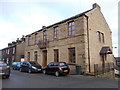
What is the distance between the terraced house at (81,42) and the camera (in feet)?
47.5

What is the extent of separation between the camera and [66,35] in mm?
16703

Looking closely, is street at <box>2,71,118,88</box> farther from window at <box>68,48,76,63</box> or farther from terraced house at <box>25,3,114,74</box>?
window at <box>68,48,76,63</box>

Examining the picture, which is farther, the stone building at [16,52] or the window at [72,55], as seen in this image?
the stone building at [16,52]

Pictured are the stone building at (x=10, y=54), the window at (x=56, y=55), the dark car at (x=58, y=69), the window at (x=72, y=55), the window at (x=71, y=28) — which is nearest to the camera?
the dark car at (x=58, y=69)

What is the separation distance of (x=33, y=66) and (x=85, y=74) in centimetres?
682

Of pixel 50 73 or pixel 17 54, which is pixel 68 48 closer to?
pixel 50 73

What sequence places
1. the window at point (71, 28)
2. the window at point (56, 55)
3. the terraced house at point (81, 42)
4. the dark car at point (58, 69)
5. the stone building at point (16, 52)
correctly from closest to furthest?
1. the dark car at point (58, 69)
2. the terraced house at point (81, 42)
3. the window at point (71, 28)
4. the window at point (56, 55)
5. the stone building at point (16, 52)

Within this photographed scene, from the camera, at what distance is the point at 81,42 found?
574 inches

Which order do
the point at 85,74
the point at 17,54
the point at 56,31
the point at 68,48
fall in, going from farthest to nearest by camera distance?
the point at 17,54 < the point at 56,31 < the point at 68,48 < the point at 85,74

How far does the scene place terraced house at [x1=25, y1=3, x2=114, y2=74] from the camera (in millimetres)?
14492

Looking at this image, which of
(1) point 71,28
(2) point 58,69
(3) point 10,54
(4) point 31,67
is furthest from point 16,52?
(2) point 58,69

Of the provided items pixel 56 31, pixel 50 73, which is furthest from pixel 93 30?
pixel 50 73

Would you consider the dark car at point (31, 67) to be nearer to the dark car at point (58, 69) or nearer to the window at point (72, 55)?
the dark car at point (58, 69)

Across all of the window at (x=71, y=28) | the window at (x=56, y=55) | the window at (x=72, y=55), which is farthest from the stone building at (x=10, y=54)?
the window at (x=72, y=55)
